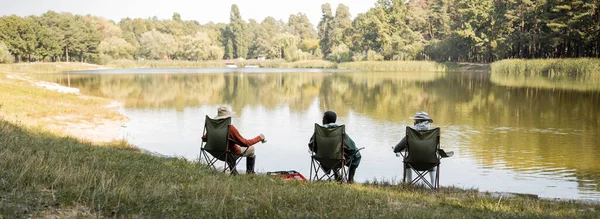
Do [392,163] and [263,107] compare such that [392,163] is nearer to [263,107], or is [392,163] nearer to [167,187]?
[167,187]

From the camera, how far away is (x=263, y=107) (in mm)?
21953

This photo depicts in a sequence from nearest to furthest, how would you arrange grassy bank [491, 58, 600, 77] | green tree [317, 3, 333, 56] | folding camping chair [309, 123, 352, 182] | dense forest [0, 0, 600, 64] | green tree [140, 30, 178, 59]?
folding camping chair [309, 123, 352, 182]
grassy bank [491, 58, 600, 77]
dense forest [0, 0, 600, 64]
green tree [140, 30, 178, 59]
green tree [317, 3, 333, 56]

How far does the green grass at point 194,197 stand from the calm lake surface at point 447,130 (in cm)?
258

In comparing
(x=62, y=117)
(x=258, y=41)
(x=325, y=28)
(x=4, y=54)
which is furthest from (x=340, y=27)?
(x=62, y=117)

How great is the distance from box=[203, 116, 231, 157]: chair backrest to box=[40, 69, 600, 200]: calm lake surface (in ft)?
8.58

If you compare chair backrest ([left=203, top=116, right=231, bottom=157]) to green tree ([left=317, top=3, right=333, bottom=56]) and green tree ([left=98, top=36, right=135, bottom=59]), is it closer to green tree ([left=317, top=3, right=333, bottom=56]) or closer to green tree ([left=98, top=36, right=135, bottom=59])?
green tree ([left=98, top=36, right=135, bottom=59])

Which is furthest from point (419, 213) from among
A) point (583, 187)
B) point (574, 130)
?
point (574, 130)

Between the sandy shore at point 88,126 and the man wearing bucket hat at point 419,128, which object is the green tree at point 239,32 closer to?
the sandy shore at point 88,126

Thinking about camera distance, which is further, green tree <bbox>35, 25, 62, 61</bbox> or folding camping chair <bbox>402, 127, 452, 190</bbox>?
green tree <bbox>35, 25, 62, 61</bbox>

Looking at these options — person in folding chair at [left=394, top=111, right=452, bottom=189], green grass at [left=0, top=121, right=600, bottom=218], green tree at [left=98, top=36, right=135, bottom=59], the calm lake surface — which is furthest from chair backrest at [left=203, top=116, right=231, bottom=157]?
green tree at [left=98, top=36, right=135, bottom=59]

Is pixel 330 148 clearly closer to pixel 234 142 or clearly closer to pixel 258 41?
pixel 234 142

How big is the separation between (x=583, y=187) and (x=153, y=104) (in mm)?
18115

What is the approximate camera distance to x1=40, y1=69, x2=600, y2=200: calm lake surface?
9422 millimetres

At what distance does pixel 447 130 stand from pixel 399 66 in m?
54.6
